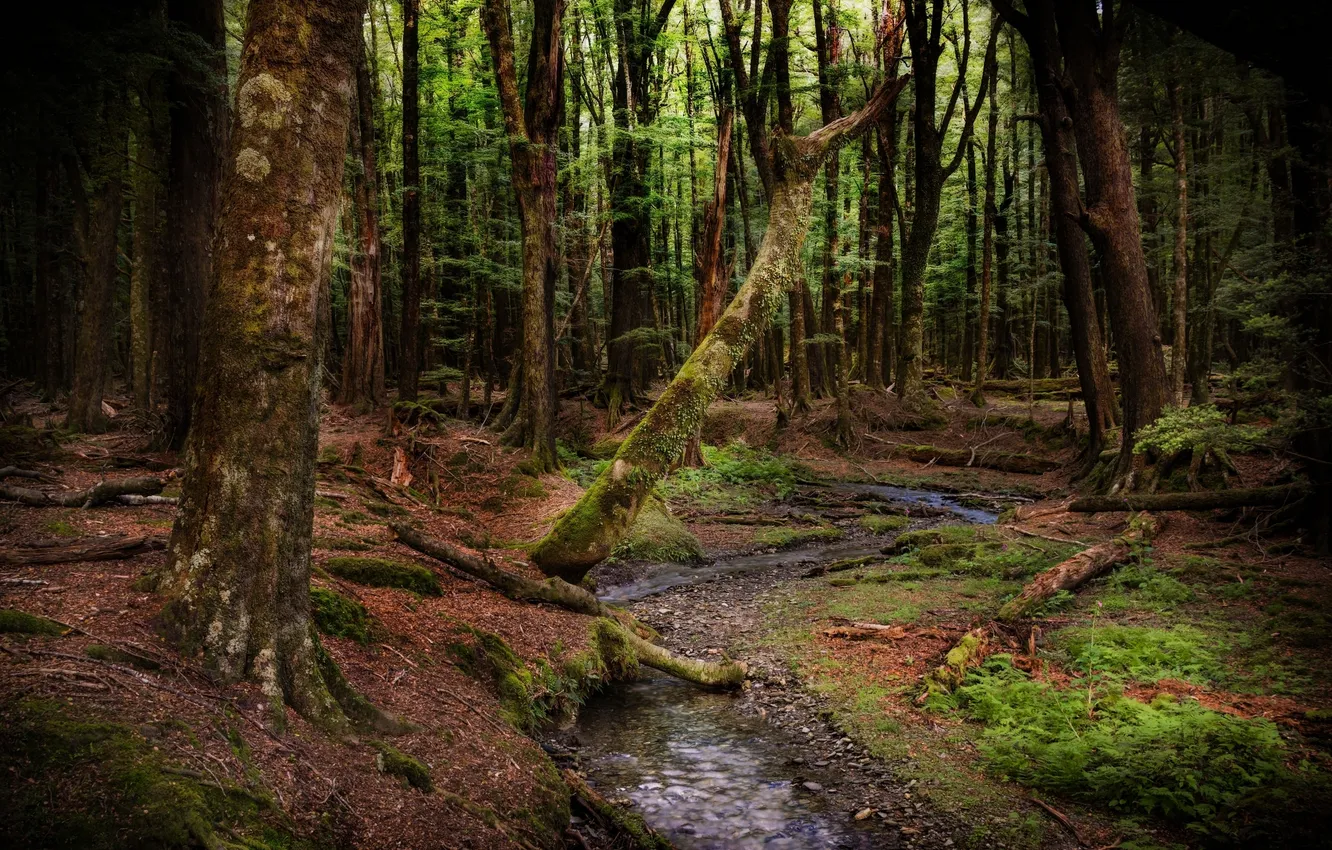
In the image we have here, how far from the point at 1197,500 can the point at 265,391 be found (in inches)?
450

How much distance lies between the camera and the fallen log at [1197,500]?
361 inches

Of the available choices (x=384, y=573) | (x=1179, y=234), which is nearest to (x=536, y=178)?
(x=384, y=573)

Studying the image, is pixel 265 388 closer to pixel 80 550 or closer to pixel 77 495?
pixel 80 550

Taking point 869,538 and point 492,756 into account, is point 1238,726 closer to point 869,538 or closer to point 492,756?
point 492,756

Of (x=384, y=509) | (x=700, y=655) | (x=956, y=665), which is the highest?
(x=384, y=509)

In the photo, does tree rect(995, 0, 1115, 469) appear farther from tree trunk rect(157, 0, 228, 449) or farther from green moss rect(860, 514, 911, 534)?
tree trunk rect(157, 0, 228, 449)

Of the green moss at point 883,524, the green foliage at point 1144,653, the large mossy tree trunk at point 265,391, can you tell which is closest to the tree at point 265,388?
the large mossy tree trunk at point 265,391

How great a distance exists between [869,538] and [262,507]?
12034mm

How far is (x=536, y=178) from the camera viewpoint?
43.7 ft

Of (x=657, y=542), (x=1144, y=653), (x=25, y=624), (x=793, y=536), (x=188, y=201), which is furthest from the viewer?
(x=793, y=536)

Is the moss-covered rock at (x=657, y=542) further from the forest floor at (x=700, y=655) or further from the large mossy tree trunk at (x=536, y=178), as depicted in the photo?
the large mossy tree trunk at (x=536, y=178)

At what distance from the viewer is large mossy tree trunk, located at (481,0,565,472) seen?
43.5 feet

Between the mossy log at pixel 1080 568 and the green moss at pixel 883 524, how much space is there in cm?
478

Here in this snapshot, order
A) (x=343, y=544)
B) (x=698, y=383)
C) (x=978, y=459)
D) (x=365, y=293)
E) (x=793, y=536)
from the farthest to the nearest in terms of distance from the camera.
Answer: (x=978, y=459) → (x=365, y=293) → (x=793, y=536) → (x=698, y=383) → (x=343, y=544)
